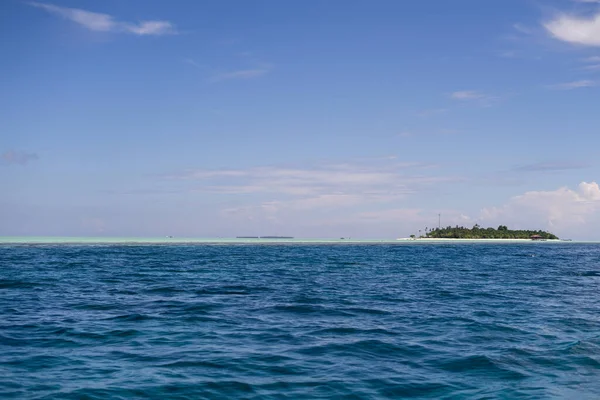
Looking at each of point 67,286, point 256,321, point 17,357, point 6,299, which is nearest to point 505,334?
point 256,321

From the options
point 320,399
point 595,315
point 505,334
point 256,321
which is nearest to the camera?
point 320,399

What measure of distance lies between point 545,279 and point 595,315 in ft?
80.5

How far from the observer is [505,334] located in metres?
23.0

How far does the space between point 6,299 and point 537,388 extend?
99.5 feet

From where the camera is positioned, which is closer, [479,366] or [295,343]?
[479,366]

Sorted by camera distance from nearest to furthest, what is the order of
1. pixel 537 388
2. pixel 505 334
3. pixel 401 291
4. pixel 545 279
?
pixel 537 388
pixel 505 334
pixel 401 291
pixel 545 279

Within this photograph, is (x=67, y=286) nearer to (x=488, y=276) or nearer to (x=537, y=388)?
(x=537, y=388)

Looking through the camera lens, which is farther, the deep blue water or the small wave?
the small wave

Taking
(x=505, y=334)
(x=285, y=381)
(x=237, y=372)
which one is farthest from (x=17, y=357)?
(x=505, y=334)

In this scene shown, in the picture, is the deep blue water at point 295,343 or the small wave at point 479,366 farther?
the small wave at point 479,366

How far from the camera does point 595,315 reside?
28.6m

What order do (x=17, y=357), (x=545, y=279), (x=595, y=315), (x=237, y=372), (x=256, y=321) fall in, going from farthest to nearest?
(x=545, y=279) < (x=595, y=315) < (x=256, y=321) < (x=17, y=357) < (x=237, y=372)

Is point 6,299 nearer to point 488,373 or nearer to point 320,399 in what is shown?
point 320,399

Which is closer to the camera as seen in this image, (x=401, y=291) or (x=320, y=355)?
(x=320, y=355)
